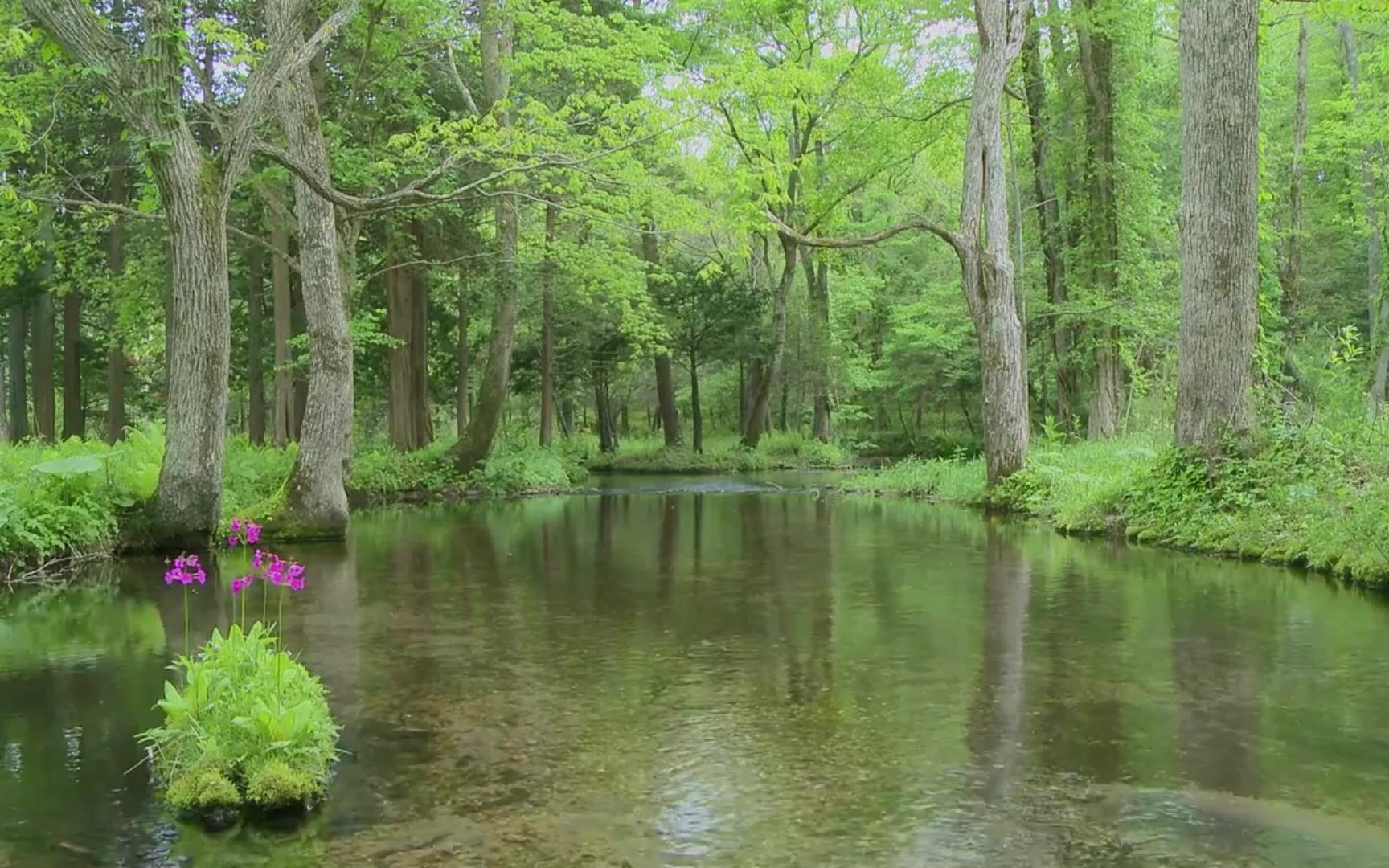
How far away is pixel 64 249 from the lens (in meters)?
19.8

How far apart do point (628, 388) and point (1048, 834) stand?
38.7 metres

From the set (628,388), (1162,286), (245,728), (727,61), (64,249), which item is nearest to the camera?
(245,728)

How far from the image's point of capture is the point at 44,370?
74.2 ft

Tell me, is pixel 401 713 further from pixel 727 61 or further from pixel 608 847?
pixel 727 61

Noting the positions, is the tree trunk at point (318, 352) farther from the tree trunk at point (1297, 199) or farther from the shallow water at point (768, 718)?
the tree trunk at point (1297, 199)

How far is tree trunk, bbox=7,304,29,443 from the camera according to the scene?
24828 mm

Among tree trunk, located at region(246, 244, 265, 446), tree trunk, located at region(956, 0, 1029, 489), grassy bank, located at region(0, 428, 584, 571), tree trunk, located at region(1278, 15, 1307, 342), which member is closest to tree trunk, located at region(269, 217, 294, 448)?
tree trunk, located at region(246, 244, 265, 446)

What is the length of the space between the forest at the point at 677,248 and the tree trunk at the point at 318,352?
0.04 m

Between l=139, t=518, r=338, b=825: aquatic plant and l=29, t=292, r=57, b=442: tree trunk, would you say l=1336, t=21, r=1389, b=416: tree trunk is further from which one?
l=29, t=292, r=57, b=442: tree trunk

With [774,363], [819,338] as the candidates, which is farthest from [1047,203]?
[819,338]

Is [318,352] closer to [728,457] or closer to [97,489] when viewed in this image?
[97,489]

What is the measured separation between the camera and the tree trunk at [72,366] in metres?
23.6

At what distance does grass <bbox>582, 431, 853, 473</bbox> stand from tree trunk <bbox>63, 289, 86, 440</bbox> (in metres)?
13.1

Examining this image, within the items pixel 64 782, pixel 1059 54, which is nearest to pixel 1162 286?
pixel 1059 54
